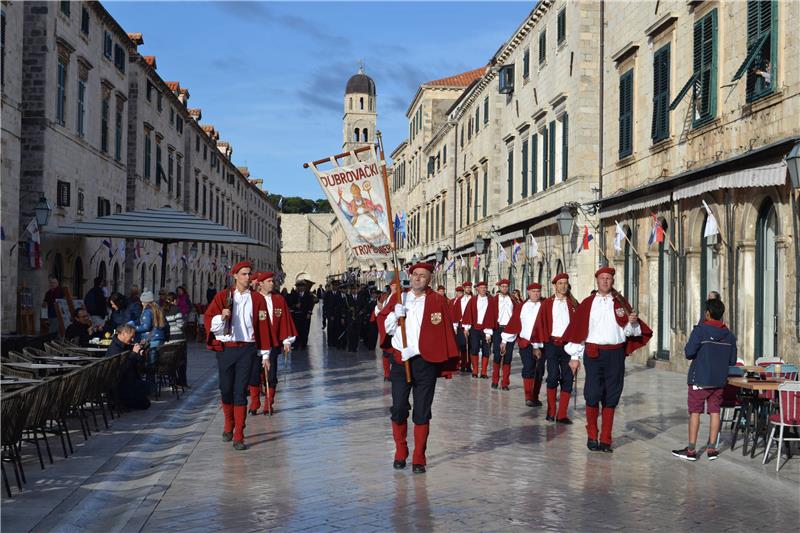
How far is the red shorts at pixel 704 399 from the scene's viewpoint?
1027cm

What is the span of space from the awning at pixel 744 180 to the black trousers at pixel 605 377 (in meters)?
5.94

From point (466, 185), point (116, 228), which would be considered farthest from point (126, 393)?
point (466, 185)

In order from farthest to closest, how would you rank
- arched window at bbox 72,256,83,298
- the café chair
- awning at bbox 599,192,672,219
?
arched window at bbox 72,256,83,298
awning at bbox 599,192,672,219
the café chair

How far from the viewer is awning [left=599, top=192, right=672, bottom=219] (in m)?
21.1

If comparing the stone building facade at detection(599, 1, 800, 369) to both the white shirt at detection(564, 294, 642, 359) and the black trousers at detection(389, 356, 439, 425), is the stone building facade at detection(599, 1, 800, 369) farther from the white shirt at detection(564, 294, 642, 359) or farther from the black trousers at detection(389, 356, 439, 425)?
the black trousers at detection(389, 356, 439, 425)

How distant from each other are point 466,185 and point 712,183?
29426 millimetres

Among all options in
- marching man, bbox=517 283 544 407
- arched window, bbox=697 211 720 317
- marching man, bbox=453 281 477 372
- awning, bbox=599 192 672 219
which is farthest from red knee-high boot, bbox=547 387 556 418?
awning, bbox=599 192 672 219

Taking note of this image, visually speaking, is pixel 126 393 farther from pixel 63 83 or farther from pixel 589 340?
pixel 63 83

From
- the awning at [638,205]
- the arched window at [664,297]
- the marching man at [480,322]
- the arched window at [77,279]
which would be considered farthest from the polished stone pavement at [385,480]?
the arched window at [77,279]

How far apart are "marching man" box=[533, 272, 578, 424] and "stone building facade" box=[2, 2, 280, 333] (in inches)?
379

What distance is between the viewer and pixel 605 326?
34.9 feet

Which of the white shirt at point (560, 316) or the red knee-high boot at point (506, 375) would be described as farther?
the red knee-high boot at point (506, 375)

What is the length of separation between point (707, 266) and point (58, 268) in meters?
17.7

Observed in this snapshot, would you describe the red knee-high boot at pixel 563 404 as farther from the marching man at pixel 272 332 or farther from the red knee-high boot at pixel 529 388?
the marching man at pixel 272 332
